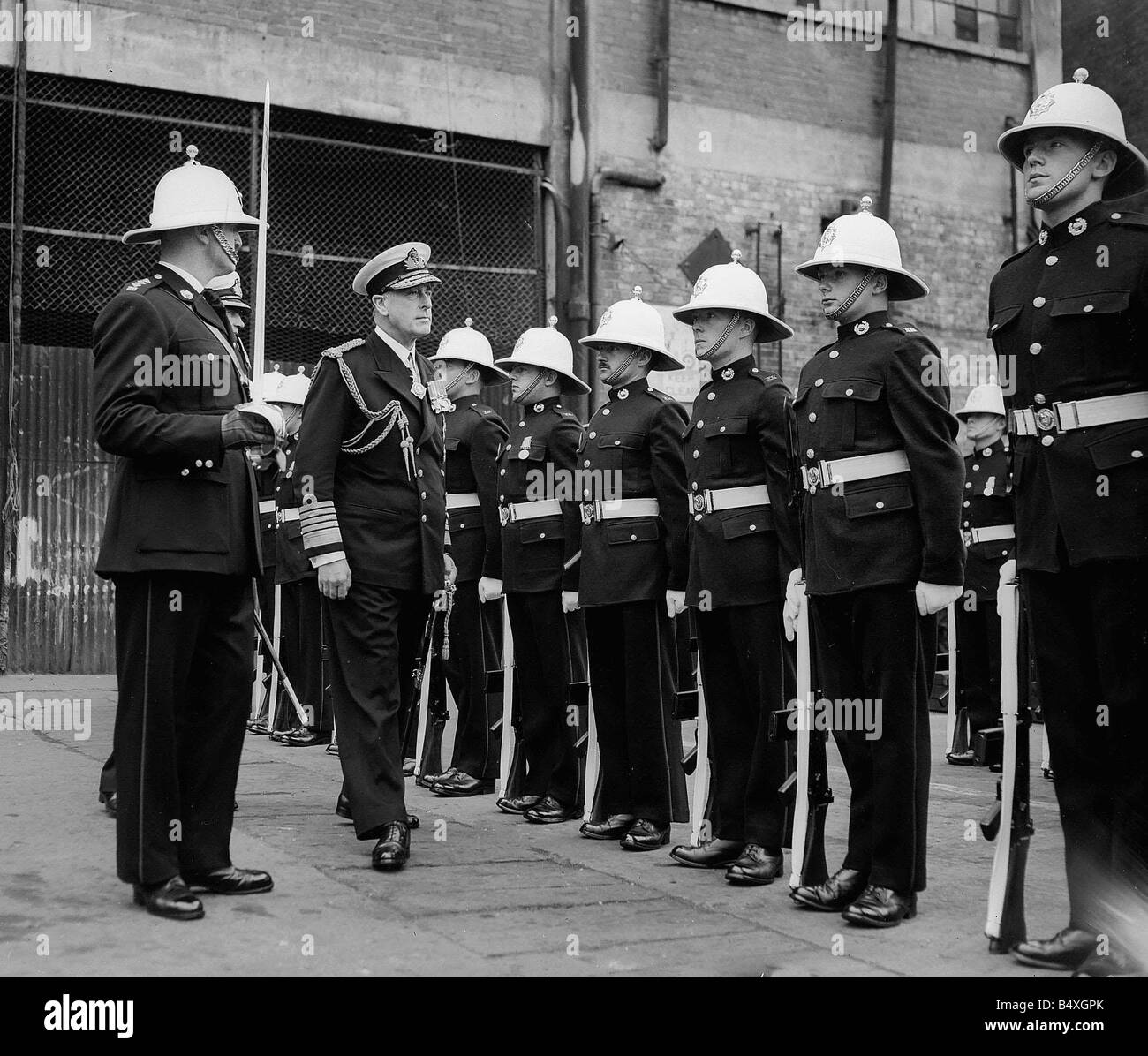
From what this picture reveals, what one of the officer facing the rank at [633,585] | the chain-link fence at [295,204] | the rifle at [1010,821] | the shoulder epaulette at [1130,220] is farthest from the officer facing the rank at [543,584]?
the chain-link fence at [295,204]

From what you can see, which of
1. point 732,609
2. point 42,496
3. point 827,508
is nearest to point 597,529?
point 732,609

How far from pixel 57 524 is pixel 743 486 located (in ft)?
28.4

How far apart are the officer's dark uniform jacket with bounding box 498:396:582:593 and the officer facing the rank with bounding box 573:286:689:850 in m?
0.47

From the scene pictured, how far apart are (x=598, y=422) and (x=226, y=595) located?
2.23 m

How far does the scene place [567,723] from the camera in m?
7.27

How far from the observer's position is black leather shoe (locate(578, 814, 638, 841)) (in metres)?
6.56

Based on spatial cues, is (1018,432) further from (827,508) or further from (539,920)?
(539,920)

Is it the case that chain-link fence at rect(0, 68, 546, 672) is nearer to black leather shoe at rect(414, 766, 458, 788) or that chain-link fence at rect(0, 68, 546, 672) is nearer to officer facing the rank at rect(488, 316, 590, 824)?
black leather shoe at rect(414, 766, 458, 788)

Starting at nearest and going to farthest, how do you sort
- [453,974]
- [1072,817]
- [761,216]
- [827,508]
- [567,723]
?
[453,974] < [1072,817] < [827,508] < [567,723] < [761,216]

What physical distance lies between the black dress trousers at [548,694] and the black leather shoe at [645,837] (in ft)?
3.00

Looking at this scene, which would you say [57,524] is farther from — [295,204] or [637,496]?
[637,496]

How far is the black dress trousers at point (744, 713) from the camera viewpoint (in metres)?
5.79

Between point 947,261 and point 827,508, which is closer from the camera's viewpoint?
point 827,508

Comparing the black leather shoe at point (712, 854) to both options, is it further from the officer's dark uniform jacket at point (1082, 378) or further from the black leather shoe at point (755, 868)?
the officer's dark uniform jacket at point (1082, 378)
